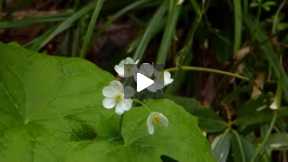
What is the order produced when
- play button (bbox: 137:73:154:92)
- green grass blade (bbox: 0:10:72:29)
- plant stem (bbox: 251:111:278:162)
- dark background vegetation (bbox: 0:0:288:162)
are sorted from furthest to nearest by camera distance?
green grass blade (bbox: 0:10:72:29), dark background vegetation (bbox: 0:0:288:162), plant stem (bbox: 251:111:278:162), play button (bbox: 137:73:154:92)

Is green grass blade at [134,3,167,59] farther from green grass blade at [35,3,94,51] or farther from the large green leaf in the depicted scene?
the large green leaf

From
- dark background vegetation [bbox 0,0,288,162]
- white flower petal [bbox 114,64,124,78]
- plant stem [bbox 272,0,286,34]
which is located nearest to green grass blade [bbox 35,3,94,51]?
dark background vegetation [bbox 0,0,288,162]

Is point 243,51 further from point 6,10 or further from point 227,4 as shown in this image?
point 6,10

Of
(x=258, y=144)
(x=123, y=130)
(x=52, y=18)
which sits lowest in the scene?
(x=258, y=144)

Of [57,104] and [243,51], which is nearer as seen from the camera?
[57,104]

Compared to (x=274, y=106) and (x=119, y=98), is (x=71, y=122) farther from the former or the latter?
(x=274, y=106)

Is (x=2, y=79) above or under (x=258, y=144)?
above

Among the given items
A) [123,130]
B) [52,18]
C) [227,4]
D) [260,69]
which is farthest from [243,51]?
[123,130]

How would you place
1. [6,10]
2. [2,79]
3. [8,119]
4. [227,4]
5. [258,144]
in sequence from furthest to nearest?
[6,10] → [227,4] → [258,144] → [2,79] → [8,119]

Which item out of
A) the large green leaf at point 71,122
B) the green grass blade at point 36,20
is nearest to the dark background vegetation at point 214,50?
the green grass blade at point 36,20
